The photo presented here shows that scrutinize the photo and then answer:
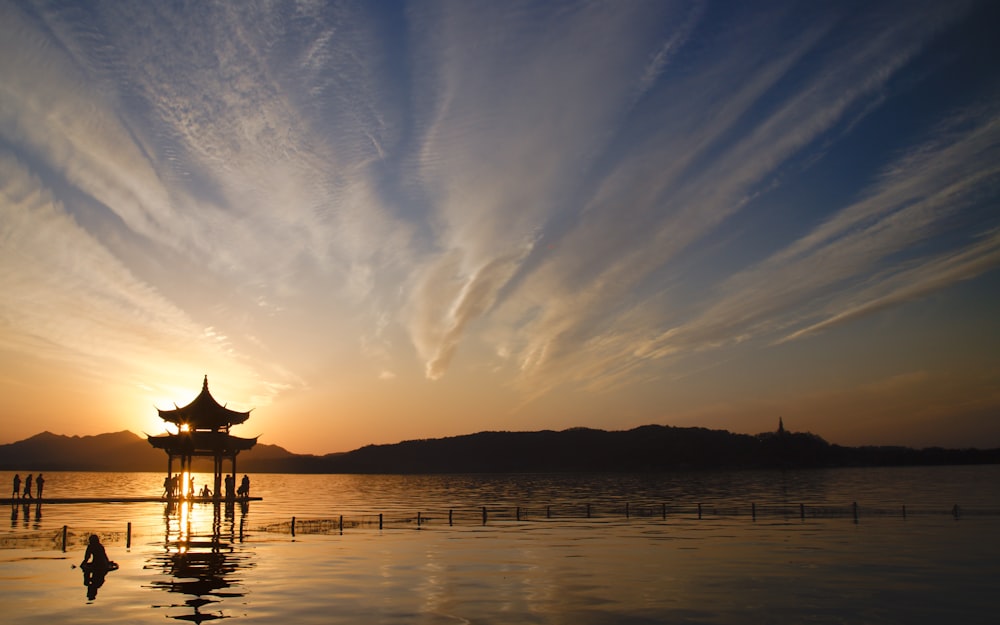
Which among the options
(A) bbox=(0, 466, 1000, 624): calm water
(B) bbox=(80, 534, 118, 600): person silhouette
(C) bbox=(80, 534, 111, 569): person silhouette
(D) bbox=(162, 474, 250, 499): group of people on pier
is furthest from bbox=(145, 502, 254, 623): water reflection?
(D) bbox=(162, 474, 250, 499): group of people on pier

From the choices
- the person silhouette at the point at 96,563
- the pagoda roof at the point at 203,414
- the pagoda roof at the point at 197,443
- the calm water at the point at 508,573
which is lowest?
the calm water at the point at 508,573

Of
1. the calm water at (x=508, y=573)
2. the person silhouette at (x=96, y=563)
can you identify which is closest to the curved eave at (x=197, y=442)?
the calm water at (x=508, y=573)

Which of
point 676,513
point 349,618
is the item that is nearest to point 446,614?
point 349,618

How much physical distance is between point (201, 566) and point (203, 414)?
41789mm

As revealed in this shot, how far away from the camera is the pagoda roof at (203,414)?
70.7 meters

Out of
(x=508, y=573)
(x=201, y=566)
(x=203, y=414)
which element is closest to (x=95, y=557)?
(x=201, y=566)

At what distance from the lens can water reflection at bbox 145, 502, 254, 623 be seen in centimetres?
2333

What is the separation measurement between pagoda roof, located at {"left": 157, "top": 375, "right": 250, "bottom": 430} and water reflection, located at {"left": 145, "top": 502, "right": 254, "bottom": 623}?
16286 millimetres

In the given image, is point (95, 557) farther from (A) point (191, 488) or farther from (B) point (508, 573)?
(A) point (191, 488)

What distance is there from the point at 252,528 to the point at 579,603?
1317 inches

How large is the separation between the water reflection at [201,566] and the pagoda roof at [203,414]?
16.3m

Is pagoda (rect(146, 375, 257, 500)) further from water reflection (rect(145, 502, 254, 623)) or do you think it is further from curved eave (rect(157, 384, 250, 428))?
water reflection (rect(145, 502, 254, 623))

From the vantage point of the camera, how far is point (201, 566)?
105 feet

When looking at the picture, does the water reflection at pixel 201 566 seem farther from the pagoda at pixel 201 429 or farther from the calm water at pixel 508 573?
the pagoda at pixel 201 429
